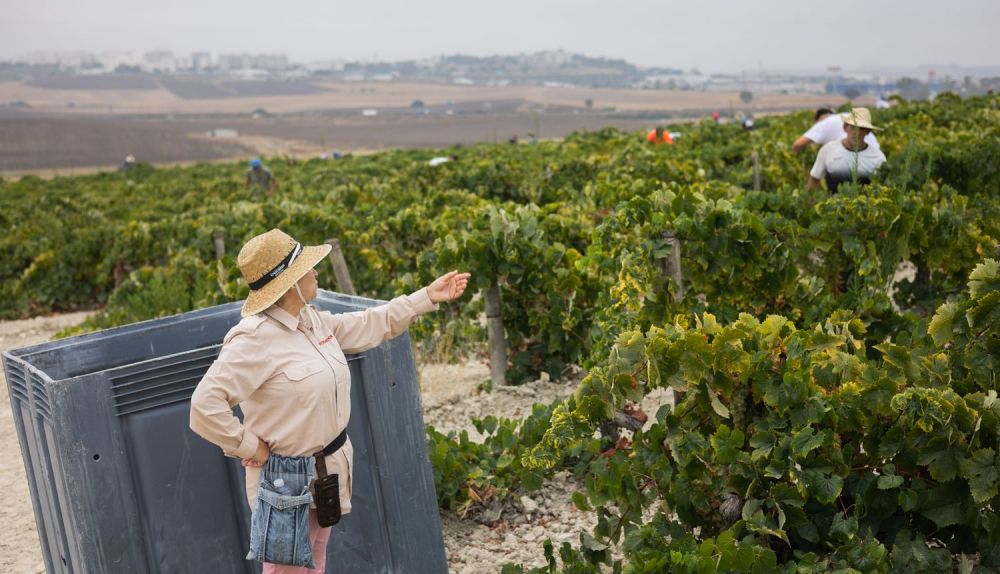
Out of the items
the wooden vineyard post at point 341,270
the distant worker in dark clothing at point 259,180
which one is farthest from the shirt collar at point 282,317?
the distant worker in dark clothing at point 259,180

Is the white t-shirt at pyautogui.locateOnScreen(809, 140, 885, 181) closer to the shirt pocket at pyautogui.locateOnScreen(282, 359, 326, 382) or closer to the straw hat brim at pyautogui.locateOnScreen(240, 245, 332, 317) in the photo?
the straw hat brim at pyautogui.locateOnScreen(240, 245, 332, 317)

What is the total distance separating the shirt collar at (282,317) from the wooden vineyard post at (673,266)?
9.83 feet

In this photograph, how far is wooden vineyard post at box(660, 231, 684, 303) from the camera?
5910 millimetres

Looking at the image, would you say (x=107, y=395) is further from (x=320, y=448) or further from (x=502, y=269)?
(x=502, y=269)

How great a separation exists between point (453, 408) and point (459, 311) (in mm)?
1853

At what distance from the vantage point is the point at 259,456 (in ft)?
11.0

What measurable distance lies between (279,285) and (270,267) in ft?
0.31

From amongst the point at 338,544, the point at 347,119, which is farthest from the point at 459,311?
the point at 347,119

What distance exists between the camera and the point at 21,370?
144 inches

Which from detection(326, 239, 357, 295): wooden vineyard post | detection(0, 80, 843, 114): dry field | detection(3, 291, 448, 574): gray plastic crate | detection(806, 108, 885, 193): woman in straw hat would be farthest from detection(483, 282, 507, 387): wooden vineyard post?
detection(0, 80, 843, 114): dry field

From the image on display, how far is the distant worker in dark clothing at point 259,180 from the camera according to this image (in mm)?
19500

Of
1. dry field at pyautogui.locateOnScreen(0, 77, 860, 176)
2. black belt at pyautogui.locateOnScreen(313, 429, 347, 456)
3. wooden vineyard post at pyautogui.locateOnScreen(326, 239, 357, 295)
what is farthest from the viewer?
dry field at pyautogui.locateOnScreen(0, 77, 860, 176)

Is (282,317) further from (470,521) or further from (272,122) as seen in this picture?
(272,122)

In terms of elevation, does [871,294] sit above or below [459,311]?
above
